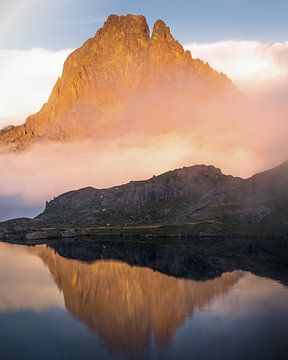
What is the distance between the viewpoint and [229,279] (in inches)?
6959

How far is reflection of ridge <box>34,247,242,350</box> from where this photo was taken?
104 meters

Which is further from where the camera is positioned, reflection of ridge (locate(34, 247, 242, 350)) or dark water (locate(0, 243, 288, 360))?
reflection of ridge (locate(34, 247, 242, 350))

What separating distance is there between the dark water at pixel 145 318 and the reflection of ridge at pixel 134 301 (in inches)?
9.9

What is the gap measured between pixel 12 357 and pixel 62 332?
1866cm

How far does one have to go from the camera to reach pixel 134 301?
140750 mm

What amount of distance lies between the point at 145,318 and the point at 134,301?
22157 millimetres

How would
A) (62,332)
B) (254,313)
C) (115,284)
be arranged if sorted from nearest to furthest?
(62,332) < (254,313) < (115,284)

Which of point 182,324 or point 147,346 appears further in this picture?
point 182,324

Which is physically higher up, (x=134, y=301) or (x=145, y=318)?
(x=134, y=301)

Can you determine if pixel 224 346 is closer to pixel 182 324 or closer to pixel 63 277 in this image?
pixel 182 324

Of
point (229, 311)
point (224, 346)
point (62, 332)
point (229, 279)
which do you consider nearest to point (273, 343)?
point (224, 346)

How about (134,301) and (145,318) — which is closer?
(145,318)

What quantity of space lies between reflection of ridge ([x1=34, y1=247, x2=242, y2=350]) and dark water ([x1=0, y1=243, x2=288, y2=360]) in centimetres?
25

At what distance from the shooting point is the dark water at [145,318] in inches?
3575
